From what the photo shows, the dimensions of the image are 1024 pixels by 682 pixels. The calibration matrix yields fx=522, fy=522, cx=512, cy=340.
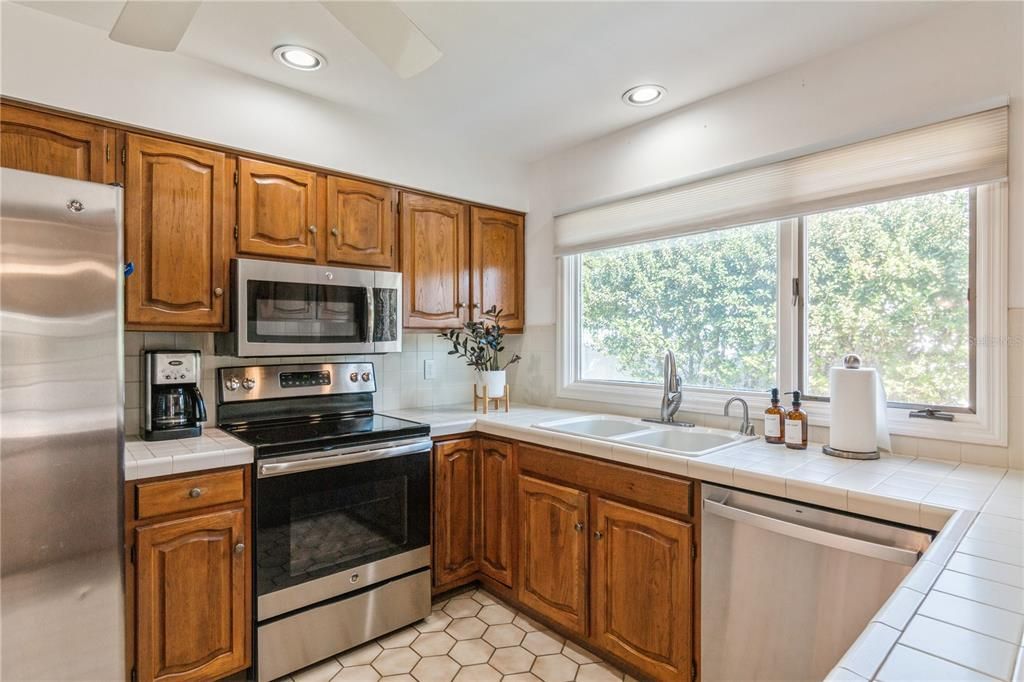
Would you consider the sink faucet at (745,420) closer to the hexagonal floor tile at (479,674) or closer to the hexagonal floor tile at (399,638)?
the hexagonal floor tile at (479,674)

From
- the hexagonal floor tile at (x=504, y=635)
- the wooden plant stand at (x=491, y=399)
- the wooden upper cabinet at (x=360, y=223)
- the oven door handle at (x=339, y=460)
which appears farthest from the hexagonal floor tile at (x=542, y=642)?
the wooden upper cabinet at (x=360, y=223)

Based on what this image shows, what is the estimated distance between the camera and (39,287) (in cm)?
135

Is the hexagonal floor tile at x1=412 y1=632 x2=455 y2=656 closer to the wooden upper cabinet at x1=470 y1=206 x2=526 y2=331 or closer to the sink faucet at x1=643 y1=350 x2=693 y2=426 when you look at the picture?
the sink faucet at x1=643 y1=350 x2=693 y2=426

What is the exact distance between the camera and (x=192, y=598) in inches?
69.6

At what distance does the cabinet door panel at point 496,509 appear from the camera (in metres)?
2.42

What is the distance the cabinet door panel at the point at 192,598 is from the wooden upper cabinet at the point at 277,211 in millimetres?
1064

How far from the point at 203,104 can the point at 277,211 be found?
0.46 meters

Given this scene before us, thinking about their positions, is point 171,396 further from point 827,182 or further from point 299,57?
point 827,182

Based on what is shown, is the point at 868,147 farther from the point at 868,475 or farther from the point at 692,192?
the point at 868,475

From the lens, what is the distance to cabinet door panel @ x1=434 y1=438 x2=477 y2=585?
95.7 inches

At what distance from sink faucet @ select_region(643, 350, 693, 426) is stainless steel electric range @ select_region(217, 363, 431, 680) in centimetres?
110

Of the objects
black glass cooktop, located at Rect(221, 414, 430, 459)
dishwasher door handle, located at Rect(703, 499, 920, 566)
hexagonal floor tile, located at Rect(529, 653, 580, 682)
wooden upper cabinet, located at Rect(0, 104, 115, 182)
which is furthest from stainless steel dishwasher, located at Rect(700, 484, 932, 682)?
wooden upper cabinet, located at Rect(0, 104, 115, 182)

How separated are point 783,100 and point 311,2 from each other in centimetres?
173

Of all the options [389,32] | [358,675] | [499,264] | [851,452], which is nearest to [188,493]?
[358,675]
